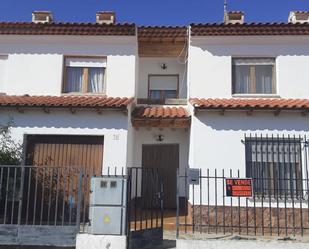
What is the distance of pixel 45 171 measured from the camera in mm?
11523

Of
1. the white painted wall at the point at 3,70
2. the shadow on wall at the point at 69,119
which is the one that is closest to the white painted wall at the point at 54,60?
the white painted wall at the point at 3,70

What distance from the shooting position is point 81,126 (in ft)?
38.4

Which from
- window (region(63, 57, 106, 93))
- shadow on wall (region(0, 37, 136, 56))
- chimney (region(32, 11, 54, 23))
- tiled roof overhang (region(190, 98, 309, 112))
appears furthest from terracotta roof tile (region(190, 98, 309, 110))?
chimney (region(32, 11, 54, 23))

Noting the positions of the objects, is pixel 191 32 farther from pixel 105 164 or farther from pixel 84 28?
pixel 105 164

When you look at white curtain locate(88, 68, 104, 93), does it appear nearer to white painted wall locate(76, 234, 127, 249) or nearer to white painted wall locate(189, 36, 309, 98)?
white painted wall locate(189, 36, 309, 98)

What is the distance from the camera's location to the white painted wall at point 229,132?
11.2m

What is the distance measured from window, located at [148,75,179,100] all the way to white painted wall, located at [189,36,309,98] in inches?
104

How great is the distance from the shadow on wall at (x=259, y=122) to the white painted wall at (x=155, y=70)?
12.8ft

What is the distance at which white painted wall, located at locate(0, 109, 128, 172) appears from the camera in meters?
11.7

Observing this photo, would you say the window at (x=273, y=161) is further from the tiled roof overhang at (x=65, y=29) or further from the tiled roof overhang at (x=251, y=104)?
the tiled roof overhang at (x=65, y=29)

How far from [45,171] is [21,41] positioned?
478 cm

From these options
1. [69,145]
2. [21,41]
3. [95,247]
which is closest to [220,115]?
[69,145]

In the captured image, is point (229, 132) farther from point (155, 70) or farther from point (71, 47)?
point (71, 47)

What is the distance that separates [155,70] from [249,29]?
14.3 feet
